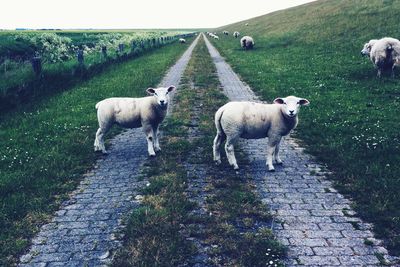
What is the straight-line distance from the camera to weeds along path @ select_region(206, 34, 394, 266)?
18.6 ft

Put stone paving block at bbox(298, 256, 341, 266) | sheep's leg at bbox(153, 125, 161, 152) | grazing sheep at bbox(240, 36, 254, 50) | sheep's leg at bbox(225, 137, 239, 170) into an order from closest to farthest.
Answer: stone paving block at bbox(298, 256, 341, 266) → sheep's leg at bbox(225, 137, 239, 170) → sheep's leg at bbox(153, 125, 161, 152) → grazing sheep at bbox(240, 36, 254, 50)

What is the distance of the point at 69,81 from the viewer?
20766 mm

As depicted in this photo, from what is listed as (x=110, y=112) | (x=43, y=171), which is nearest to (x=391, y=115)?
(x=110, y=112)

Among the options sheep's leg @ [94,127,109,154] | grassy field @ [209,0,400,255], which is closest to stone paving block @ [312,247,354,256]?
grassy field @ [209,0,400,255]

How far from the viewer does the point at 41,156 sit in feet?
32.5

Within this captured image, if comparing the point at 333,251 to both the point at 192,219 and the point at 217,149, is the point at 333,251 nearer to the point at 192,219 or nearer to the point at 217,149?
the point at 192,219

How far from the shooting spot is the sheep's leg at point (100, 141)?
10.5 meters

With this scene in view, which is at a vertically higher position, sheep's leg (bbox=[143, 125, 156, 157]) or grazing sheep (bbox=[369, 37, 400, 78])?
grazing sheep (bbox=[369, 37, 400, 78])

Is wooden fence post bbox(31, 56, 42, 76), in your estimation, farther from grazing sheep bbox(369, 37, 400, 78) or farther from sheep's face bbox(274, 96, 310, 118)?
grazing sheep bbox(369, 37, 400, 78)

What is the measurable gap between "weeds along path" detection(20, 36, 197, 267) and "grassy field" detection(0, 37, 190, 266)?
0.93ft

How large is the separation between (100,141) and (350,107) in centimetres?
993

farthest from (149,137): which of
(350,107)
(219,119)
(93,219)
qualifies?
(350,107)

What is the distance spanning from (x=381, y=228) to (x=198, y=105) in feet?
35.6

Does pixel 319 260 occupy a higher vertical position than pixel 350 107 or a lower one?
lower
